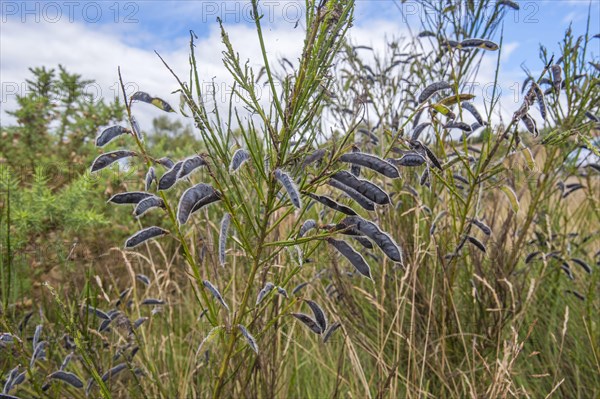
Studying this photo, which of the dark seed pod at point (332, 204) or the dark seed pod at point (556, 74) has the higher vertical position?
the dark seed pod at point (556, 74)

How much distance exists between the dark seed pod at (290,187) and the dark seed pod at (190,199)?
18 centimetres

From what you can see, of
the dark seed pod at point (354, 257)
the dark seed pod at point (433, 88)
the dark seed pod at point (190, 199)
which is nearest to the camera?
the dark seed pod at point (190, 199)

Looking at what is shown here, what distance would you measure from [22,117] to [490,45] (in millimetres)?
4974

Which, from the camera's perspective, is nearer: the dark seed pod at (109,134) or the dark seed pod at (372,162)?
the dark seed pod at (372,162)

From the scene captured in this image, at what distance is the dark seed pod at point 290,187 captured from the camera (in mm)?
1043

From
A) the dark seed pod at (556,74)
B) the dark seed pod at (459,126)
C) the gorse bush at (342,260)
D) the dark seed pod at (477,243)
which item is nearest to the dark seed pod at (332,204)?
the gorse bush at (342,260)

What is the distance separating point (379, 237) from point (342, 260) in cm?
273

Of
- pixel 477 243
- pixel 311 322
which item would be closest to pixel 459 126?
pixel 477 243

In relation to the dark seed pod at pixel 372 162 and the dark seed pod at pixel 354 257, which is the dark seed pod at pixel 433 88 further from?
the dark seed pod at pixel 354 257

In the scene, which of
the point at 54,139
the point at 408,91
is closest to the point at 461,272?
the point at 408,91

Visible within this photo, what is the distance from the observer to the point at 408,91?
314 centimetres

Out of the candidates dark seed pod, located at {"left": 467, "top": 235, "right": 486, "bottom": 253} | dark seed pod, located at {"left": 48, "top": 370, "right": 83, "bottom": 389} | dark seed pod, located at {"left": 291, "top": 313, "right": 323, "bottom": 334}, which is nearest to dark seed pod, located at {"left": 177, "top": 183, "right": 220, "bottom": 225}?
dark seed pod, located at {"left": 291, "top": 313, "right": 323, "bottom": 334}

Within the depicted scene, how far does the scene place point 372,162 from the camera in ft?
4.01

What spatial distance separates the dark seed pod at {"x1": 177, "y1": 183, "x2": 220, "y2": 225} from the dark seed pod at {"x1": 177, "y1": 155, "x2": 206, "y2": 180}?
0.14ft
